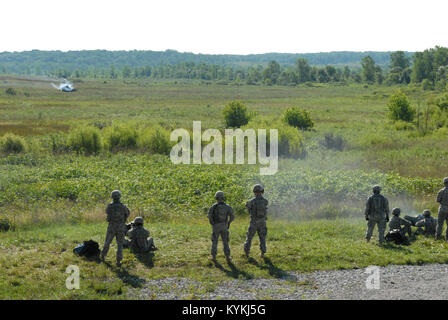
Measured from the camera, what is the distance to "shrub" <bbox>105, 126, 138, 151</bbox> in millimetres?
37838

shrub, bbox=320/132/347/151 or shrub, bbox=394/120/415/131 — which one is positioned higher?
shrub, bbox=394/120/415/131

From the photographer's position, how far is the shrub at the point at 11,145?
116ft

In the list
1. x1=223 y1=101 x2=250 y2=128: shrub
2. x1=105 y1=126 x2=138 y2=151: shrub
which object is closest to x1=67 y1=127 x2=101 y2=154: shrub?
x1=105 y1=126 x2=138 y2=151: shrub

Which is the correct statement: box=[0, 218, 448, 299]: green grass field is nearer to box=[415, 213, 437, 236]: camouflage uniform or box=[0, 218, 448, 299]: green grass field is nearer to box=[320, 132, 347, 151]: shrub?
box=[415, 213, 437, 236]: camouflage uniform

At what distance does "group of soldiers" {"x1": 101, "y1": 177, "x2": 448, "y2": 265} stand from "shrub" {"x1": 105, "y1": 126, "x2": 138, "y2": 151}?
24030 millimetres

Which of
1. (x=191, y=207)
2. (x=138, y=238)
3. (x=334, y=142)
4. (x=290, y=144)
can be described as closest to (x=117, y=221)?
(x=138, y=238)

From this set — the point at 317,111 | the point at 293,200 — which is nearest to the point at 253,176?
the point at 293,200

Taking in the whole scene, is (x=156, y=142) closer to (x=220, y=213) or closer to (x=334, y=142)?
(x=334, y=142)

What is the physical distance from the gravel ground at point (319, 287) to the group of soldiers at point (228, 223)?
1.80 metres

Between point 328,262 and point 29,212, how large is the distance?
13.0 meters

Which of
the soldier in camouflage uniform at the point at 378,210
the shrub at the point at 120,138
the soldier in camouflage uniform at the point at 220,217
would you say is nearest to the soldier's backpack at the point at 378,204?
the soldier in camouflage uniform at the point at 378,210

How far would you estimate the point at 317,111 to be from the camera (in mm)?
74438

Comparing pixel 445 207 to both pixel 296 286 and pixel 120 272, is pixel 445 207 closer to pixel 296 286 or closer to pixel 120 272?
pixel 296 286

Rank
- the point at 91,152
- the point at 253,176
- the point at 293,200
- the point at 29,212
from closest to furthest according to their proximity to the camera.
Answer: the point at 29,212 < the point at 293,200 < the point at 253,176 < the point at 91,152
